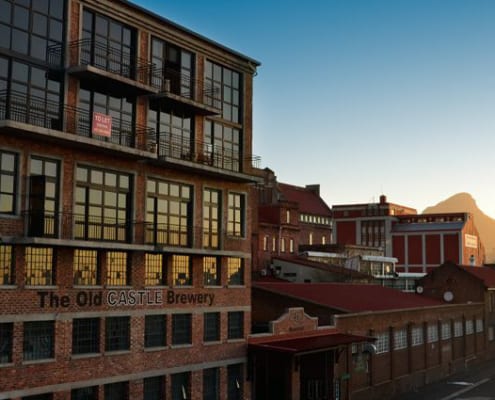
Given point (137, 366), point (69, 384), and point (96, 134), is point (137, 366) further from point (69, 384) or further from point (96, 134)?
point (96, 134)

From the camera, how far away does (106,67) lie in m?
32.7

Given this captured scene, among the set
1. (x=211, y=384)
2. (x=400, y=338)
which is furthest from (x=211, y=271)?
(x=400, y=338)

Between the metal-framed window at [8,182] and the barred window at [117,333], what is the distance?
718cm

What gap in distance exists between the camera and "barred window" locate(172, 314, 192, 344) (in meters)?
35.7

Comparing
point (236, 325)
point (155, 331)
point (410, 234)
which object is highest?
point (410, 234)

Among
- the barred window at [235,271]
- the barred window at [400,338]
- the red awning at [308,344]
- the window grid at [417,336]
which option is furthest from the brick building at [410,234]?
the barred window at [235,271]

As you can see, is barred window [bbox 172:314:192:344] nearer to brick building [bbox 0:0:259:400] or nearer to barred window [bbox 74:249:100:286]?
brick building [bbox 0:0:259:400]

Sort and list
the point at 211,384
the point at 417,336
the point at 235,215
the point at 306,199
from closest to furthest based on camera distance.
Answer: the point at 211,384, the point at 235,215, the point at 417,336, the point at 306,199

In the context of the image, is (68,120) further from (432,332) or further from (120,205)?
(432,332)

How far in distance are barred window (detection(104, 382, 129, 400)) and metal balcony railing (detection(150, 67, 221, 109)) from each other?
564 inches

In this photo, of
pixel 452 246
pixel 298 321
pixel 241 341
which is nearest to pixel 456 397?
pixel 298 321

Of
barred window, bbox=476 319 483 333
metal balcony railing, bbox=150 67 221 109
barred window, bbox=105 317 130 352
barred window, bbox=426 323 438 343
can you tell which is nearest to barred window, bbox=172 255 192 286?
barred window, bbox=105 317 130 352

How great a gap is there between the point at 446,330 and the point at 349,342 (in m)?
26.5

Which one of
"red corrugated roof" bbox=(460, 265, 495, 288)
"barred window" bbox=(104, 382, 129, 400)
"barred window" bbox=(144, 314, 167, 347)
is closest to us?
"barred window" bbox=(104, 382, 129, 400)
